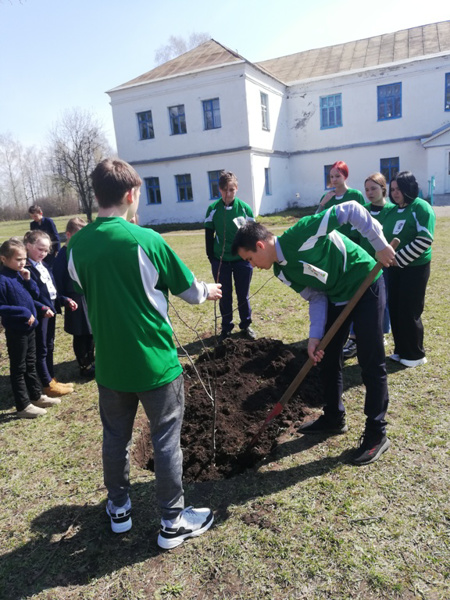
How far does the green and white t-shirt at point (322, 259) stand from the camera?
2861 mm

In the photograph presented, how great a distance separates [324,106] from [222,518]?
27579 millimetres

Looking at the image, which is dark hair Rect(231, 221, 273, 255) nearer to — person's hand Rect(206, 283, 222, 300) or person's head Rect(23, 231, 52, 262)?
person's hand Rect(206, 283, 222, 300)

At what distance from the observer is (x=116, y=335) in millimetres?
2258

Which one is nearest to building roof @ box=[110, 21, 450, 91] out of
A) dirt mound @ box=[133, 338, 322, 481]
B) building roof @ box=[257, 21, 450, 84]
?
building roof @ box=[257, 21, 450, 84]

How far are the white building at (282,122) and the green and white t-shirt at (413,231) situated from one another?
1922 cm

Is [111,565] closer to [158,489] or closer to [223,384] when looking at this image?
[158,489]

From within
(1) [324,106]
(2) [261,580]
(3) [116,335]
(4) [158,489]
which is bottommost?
(2) [261,580]

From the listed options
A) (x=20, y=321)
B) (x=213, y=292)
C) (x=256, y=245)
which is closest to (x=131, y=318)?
(x=213, y=292)

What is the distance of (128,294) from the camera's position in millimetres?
2209

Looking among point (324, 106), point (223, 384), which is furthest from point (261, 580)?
point (324, 106)

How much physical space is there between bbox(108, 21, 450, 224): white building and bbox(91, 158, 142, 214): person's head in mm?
21508

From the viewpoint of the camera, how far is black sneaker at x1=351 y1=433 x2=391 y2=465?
10.3ft

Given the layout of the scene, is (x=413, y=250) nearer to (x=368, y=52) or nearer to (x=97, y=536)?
(x=97, y=536)

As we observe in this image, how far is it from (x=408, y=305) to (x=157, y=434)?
317 centimetres
